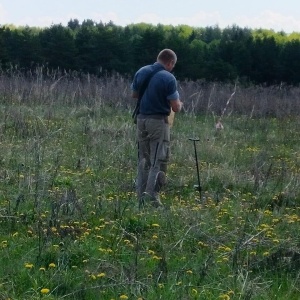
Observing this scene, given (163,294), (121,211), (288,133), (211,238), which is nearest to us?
(163,294)

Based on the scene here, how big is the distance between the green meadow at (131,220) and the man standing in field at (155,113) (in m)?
0.27

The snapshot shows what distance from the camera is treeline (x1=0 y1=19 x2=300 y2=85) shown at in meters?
25.4

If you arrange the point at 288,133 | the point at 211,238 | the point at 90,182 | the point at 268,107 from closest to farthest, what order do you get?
1. the point at 211,238
2. the point at 90,182
3. the point at 288,133
4. the point at 268,107

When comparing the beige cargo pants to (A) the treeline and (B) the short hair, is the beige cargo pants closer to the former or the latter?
(B) the short hair

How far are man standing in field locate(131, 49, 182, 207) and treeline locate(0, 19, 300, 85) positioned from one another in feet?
53.7

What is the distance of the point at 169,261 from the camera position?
5289 mm

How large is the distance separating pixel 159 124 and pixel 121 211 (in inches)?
56.4

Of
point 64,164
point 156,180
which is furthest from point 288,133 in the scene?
point 156,180

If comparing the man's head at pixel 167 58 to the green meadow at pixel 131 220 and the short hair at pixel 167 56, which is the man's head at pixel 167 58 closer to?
the short hair at pixel 167 56

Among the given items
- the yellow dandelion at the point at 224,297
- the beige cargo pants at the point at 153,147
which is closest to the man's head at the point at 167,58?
the beige cargo pants at the point at 153,147

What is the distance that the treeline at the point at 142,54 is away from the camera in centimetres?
2542

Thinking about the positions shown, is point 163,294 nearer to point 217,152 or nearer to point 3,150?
point 3,150

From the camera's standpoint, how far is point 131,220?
20.5 ft

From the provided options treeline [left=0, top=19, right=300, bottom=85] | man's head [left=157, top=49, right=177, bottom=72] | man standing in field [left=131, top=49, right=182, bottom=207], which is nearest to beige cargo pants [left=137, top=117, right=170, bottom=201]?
man standing in field [left=131, top=49, right=182, bottom=207]
